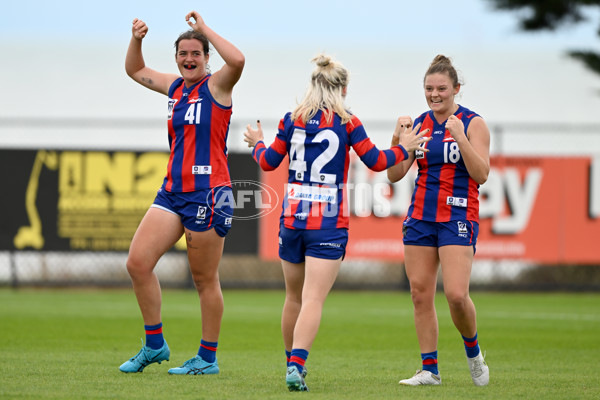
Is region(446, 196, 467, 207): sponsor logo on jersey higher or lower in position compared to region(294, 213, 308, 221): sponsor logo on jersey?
higher

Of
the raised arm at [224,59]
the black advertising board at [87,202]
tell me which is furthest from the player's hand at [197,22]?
the black advertising board at [87,202]

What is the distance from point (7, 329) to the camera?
29.1 feet

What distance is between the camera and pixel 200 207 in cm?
599

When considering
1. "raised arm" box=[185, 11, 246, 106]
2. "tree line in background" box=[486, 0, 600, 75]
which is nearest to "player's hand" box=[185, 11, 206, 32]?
"raised arm" box=[185, 11, 246, 106]

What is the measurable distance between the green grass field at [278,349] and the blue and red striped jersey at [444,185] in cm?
110

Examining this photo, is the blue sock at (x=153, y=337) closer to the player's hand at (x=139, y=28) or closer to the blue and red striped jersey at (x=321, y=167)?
the blue and red striped jersey at (x=321, y=167)

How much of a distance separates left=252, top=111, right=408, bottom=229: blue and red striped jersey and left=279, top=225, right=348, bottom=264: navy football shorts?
0.03 m

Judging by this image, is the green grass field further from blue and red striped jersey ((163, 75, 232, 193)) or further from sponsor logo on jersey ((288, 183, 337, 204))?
blue and red striped jersey ((163, 75, 232, 193))

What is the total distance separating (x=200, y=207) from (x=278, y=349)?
2279mm

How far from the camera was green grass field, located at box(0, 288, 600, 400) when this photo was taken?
17.7 feet

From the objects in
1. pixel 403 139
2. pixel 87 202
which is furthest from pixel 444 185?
pixel 87 202

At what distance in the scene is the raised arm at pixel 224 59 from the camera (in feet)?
19.1

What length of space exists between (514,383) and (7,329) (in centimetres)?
517

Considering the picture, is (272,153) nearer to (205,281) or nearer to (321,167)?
(321,167)
